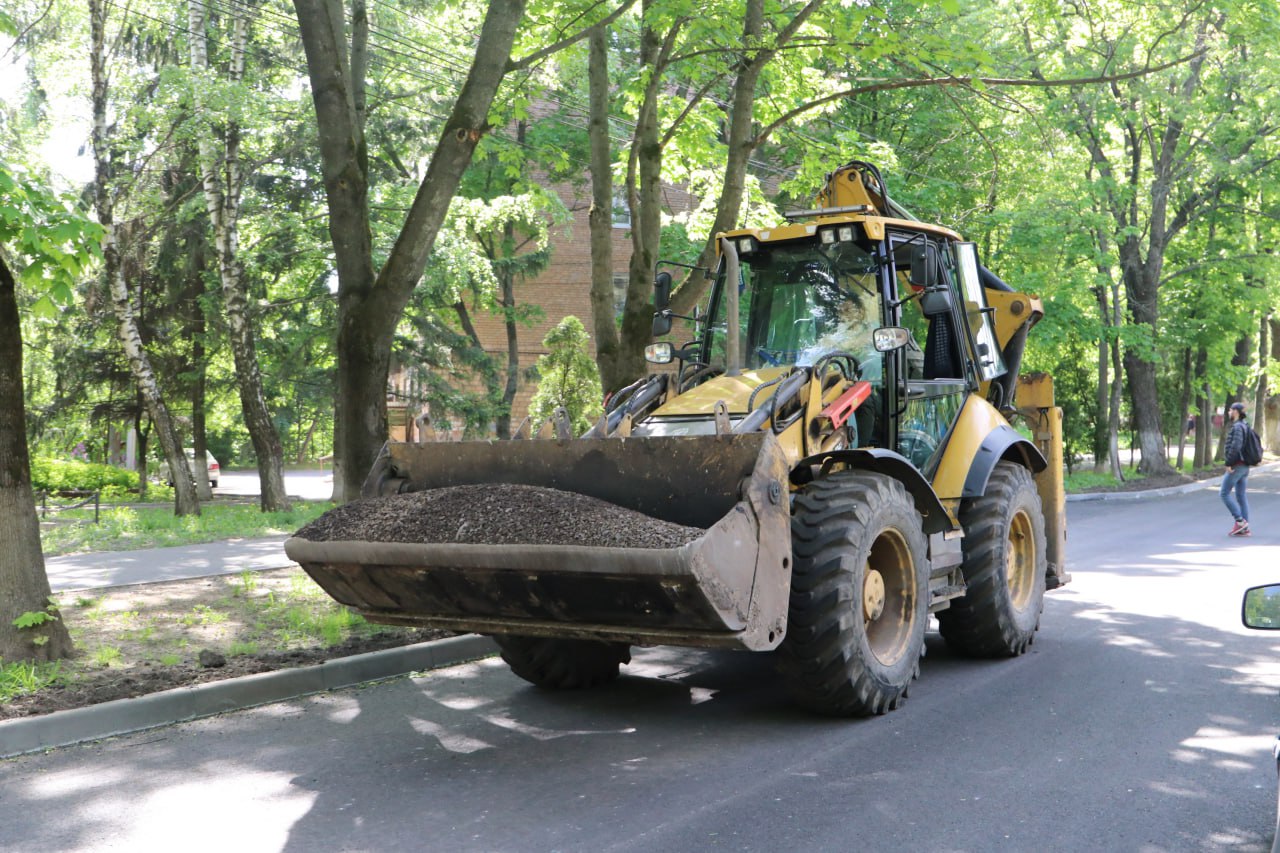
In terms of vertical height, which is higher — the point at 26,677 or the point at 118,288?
the point at 118,288

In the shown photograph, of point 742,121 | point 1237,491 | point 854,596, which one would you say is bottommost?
point 1237,491

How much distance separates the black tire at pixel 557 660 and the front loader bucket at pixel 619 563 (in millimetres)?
1082

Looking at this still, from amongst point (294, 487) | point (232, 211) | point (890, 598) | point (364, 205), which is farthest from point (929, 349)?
point (294, 487)

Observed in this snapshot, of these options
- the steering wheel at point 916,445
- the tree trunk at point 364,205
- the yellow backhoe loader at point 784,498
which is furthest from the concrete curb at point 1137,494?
the tree trunk at point 364,205

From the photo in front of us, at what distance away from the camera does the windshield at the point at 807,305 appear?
8.07 meters

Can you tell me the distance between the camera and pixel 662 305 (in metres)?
8.63

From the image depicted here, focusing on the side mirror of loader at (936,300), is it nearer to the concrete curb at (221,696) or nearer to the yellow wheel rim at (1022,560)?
the yellow wheel rim at (1022,560)

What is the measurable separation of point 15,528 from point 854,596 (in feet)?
17.7

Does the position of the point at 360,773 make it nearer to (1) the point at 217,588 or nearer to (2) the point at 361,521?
(2) the point at 361,521

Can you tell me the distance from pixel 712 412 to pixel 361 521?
2218 mm

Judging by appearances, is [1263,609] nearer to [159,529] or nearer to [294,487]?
[159,529]

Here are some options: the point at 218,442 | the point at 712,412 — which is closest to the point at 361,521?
the point at 712,412

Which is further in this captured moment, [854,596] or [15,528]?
[15,528]

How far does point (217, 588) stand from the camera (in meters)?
11.6
